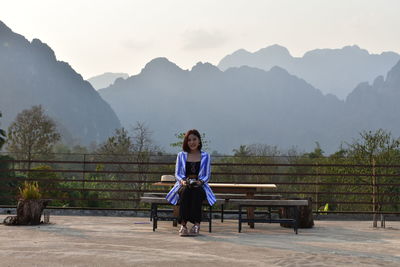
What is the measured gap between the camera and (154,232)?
7977 mm

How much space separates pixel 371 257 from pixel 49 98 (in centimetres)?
14943

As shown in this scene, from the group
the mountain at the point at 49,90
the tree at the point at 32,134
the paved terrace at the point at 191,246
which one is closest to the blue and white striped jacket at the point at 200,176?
the paved terrace at the point at 191,246

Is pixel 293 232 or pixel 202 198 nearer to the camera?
pixel 202 198

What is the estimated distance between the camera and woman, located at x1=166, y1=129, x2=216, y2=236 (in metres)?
7.60

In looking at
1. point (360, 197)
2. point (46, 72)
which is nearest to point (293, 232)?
point (360, 197)

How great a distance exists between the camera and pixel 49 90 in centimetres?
14950

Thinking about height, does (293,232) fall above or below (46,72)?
below

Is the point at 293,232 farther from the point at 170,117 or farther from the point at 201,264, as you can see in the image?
the point at 170,117

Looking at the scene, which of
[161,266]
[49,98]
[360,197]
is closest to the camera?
[161,266]

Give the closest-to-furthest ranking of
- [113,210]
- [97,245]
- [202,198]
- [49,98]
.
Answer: [97,245] < [202,198] < [113,210] < [49,98]

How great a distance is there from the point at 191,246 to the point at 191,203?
1.42 metres

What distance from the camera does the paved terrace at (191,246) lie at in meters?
5.20

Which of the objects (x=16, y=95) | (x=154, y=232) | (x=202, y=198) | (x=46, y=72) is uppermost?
(x=46, y=72)

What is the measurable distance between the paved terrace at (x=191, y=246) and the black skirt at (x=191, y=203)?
1.01ft
